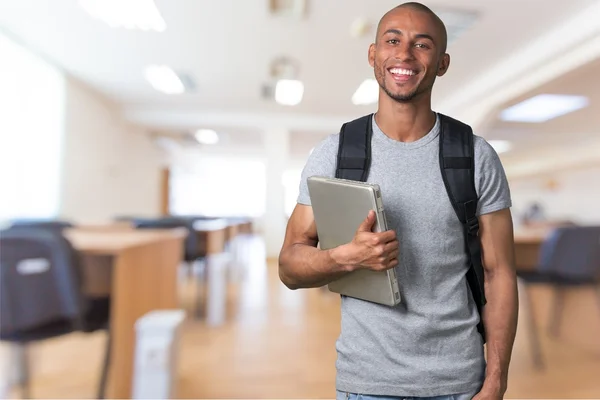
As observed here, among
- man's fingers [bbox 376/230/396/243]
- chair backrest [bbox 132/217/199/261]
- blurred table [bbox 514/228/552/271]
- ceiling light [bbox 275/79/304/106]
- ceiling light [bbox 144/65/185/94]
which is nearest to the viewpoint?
man's fingers [bbox 376/230/396/243]

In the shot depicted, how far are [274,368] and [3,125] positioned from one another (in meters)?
1.31

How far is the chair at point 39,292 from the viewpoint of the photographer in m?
1.12

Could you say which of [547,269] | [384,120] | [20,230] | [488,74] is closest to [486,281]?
[384,120]

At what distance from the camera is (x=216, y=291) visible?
2.25 meters

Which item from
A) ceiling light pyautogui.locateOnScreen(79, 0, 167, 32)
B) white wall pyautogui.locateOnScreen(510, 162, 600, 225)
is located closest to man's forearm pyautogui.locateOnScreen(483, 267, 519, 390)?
white wall pyautogui.locateOnScreen(510, 162, 600, 225)

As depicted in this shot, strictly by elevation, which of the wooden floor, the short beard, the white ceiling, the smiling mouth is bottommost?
the wooden floor

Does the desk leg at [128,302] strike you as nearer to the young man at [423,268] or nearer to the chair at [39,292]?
the chair at [39,292]

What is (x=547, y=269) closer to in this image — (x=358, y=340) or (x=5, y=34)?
Answer: (x=358, y=340)

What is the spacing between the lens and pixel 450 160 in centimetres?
55

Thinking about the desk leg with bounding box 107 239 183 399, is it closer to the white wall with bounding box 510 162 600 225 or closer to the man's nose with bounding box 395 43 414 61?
the man's nose with bounding box 395 43 414 61

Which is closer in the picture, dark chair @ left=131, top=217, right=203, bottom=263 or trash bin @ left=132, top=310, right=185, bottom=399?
trash bin @ left=132, top=310, right=185, bottom=399

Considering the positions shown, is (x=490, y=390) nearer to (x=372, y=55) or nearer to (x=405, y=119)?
(x=405, y=119)

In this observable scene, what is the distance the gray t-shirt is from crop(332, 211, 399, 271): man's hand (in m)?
0.10

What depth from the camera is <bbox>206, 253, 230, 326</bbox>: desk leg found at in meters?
2.12
